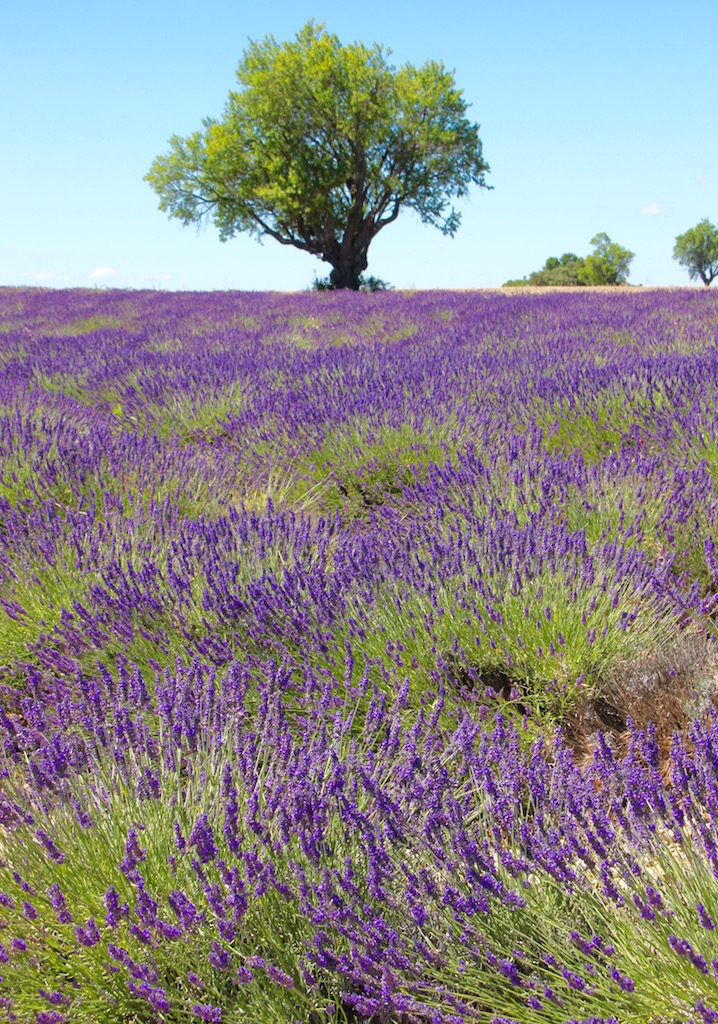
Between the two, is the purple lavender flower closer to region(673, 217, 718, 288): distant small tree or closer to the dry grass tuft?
the dry grass tuft

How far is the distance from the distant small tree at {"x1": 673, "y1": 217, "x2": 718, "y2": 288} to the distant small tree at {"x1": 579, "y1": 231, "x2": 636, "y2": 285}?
5.69 m

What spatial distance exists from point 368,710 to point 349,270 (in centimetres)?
2591

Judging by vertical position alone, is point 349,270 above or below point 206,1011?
above

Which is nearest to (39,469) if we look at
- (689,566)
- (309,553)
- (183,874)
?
(309,553)

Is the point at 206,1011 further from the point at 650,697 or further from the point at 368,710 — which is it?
the point at 650,697

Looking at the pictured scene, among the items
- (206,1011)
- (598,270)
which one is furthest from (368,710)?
(598,270)

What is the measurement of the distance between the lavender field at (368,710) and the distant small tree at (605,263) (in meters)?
66.9

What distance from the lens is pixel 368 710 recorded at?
1.63m

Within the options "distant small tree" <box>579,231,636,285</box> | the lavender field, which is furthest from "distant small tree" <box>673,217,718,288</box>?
the lavender field

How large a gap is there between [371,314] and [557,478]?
7.83m

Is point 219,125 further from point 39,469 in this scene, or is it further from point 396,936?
point 396,936

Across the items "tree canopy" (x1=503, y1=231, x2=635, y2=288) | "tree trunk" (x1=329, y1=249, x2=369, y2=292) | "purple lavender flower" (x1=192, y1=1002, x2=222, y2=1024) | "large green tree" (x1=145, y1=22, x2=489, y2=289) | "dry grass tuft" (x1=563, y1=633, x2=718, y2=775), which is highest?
"tree canopy" (x1=503, y1=231, x2=635, y2=288)

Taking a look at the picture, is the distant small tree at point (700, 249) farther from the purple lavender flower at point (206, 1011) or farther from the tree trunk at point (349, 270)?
the purple lavender flower at point (206, 1011)

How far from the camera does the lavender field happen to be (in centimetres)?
110
